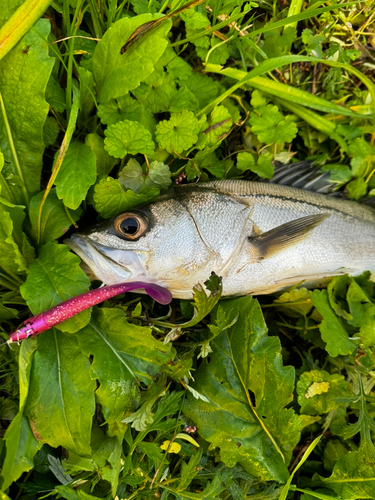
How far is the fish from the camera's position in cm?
199

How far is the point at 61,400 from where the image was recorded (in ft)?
6.24

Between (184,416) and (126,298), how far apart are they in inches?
31.6

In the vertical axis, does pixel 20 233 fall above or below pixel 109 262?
above

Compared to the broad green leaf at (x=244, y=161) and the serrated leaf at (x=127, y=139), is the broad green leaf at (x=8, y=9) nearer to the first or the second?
the serrated leaf at (x=127, y=139)

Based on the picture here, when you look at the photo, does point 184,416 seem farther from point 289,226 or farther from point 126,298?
point 289,226

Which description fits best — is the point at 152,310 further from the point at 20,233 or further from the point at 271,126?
the point at 271,126

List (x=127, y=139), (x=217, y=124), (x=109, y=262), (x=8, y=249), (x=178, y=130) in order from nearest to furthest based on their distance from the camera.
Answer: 1. (x=8, y=249)
2. (x=109, y=262)
3. (x=127, y=139)
4. (x=178, y=130)
5. (x=217, y=124)

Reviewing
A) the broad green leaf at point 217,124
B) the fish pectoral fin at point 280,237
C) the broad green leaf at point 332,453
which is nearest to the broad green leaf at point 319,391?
the broad green leaf at point 332,453

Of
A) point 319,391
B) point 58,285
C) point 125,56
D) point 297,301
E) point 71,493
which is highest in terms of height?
point 125,56

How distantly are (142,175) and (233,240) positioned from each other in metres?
0.68

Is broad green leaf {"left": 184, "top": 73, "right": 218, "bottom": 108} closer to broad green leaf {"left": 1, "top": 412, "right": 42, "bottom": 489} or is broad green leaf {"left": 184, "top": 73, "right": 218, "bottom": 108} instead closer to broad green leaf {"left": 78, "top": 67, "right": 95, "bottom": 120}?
broad green leaf {"left": 78, "top": 67, "right": 95, "bottom": 120}

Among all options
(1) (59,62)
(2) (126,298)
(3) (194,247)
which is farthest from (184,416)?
(1) (59,62)

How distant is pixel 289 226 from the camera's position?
7.16 feet

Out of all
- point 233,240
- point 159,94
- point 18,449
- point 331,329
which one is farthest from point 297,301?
point 18,449
